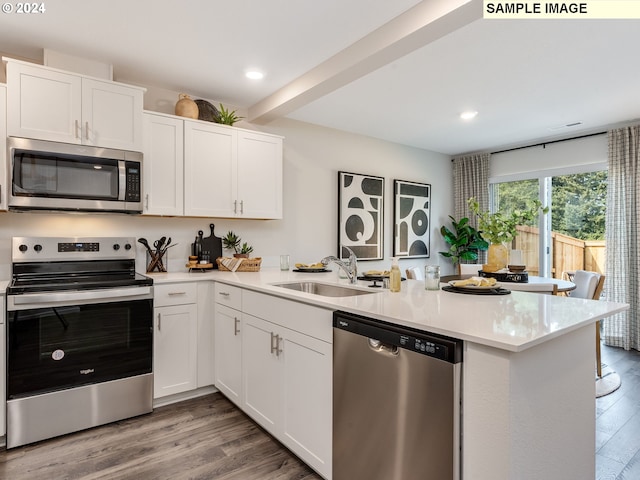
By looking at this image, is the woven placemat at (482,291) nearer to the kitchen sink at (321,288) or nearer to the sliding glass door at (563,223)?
the kitchen sink at (321,288)

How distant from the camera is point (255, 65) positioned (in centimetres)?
289

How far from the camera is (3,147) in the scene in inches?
94.6

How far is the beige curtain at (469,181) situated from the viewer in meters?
5.49

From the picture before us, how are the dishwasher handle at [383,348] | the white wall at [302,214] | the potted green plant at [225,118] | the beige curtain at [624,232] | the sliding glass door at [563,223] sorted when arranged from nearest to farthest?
the dishwasher handle at [383,348], the white wall at [302,214], the potted green plant at [225,118], the beige curtain at [624,232], the sliding glass door at [563,223]

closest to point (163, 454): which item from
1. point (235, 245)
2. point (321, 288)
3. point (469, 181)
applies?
point (321, 288)

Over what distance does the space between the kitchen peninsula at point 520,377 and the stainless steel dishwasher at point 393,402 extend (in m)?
0.05

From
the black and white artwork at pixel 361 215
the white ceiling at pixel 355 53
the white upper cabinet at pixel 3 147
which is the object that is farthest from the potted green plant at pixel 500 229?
the white upper cabinet at pixel 3 147

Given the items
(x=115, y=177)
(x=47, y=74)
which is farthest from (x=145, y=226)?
(x=47, y=74)

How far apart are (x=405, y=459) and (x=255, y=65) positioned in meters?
2.73

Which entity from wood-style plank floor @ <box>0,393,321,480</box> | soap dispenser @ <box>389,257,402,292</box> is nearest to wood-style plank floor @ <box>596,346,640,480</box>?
soap dispenser @ <box>389,257,402,292</box>

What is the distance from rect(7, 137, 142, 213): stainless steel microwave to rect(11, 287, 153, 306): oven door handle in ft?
2.06

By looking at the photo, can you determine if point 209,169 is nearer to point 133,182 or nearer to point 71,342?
point 133,182

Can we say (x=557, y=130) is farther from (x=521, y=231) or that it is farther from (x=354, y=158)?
(x=354, y=158)

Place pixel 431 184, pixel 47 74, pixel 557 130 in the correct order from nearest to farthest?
1. pixel 47 74
2. pixel 557 130
3. pixel 431 184
